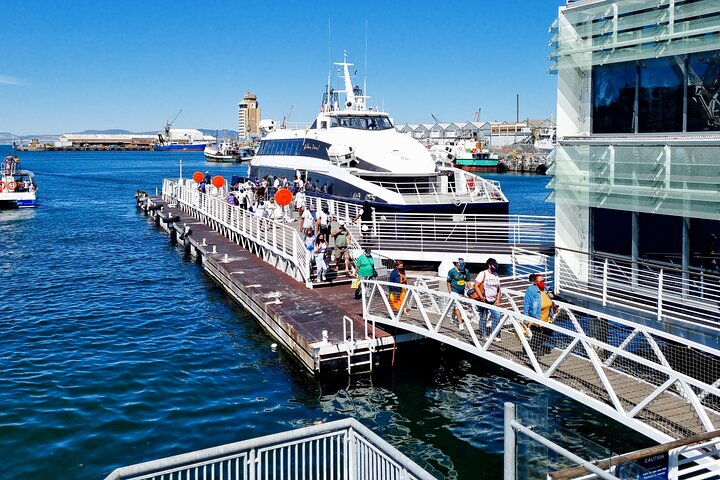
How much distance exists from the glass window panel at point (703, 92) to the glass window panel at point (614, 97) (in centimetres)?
128

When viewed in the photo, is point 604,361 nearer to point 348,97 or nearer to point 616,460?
point 616,460

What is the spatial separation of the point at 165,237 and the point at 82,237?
5161mm

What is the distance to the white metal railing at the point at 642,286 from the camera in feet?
39.5

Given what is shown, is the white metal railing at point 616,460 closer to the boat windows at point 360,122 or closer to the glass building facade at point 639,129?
the glass building facade at point 639,129

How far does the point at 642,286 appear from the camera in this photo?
43.2 feet

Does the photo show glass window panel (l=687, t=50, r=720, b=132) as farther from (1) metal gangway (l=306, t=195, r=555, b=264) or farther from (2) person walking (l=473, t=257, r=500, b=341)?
(1) metal gangway (l=306, t=195, r=555, b=264)

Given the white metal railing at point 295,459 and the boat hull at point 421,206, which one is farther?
the boat hull at point 421,206

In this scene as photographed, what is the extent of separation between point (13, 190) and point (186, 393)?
46175mm

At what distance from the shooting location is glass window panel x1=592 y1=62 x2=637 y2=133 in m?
13.4

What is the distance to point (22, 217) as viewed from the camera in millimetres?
49438

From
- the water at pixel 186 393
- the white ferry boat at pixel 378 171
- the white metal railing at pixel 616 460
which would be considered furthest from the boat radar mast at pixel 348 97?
the white metal railing at pixel 616 460

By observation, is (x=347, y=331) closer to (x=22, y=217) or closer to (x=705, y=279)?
(x=705, y=279)

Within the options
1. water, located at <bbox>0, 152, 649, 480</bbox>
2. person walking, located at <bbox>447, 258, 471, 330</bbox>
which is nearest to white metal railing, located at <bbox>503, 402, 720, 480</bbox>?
water, located at <bbox>0, 152, 649, 480</bbox>

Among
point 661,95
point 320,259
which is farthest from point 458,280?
point 320,259
